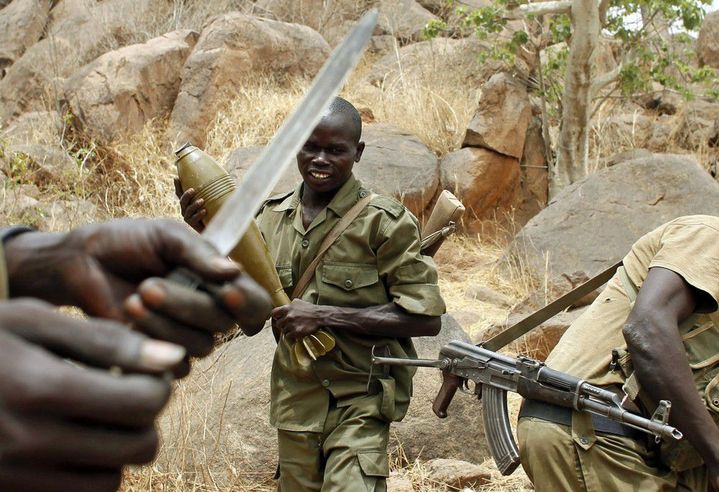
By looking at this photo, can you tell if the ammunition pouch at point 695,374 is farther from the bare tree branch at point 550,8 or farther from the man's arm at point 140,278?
the bare tree branch at point 550,8

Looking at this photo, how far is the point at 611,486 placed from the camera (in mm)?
3262

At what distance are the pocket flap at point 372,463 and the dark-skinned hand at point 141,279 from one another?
230cm

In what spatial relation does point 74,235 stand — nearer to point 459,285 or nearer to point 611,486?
point 611,486

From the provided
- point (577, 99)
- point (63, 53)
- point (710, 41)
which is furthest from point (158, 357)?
point (710, 41)

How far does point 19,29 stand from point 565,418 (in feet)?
46.5

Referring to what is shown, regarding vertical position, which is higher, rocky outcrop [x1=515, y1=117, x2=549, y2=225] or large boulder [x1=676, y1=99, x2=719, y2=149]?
large boulder [x1=676, y1=99, x2=719, y2=149]

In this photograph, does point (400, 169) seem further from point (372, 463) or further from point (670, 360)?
point (670, 360)

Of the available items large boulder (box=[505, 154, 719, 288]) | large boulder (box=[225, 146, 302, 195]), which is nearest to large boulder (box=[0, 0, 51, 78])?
large boulder (box=[225, 146, 302, 195])

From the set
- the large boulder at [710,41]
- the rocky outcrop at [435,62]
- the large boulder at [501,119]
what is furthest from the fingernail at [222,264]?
the large boulder at [710,41]

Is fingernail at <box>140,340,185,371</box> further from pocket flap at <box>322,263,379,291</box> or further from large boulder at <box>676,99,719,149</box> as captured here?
large boulder at <box>676,99,719,149</box>

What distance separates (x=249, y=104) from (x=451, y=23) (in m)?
6.05

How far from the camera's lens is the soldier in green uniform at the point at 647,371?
3104 millimetres

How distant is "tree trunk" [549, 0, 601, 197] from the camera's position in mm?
9664

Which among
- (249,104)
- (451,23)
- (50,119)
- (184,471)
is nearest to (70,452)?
(184,471)
